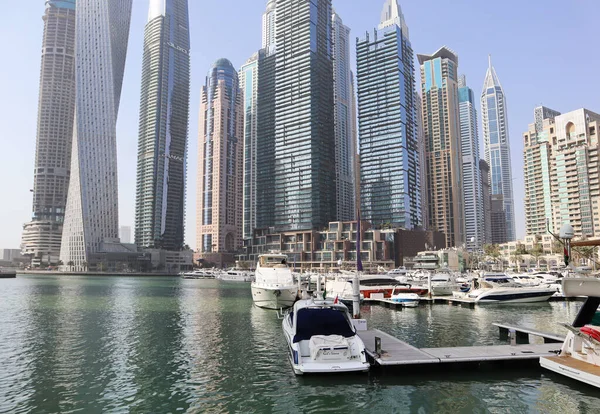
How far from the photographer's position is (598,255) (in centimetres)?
14288

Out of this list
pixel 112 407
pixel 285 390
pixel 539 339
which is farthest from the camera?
pixel 539 339

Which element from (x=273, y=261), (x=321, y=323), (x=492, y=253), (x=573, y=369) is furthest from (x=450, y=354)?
(x=492, y=253)

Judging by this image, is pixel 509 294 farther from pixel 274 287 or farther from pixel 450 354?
pixel 450 354

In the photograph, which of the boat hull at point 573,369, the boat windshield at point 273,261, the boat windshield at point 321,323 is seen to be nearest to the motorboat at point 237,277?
the boat windshield at point 273,261

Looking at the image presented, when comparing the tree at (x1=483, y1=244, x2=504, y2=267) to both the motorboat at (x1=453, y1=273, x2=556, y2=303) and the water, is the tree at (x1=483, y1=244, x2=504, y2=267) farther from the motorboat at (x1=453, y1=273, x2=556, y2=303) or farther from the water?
the water

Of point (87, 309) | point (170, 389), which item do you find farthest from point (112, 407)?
point (87, 309)

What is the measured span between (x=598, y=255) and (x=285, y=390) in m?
161

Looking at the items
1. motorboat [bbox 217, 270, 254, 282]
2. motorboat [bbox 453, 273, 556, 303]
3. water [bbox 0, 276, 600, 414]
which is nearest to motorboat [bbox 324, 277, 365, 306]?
motorboat [bbox 453, 273, 556, 303]

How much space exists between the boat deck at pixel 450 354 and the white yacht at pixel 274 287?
86.2 feet

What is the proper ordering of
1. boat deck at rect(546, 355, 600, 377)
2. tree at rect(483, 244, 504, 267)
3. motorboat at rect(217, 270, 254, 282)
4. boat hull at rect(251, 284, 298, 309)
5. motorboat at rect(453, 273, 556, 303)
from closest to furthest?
boat deck at rect(546, 355, 600, 377)
boat hull at rect(251, 284, 298, 309)
motorboat at rect(453, 273, 556, 303)
motorboat at rect(217, 270, 254, 282)
tree at rect(483, 244, 504, 267)

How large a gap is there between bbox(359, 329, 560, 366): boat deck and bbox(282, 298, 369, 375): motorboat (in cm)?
160

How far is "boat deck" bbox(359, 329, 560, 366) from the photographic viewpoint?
20.1m

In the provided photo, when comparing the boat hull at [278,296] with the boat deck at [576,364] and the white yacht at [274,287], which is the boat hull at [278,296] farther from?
the boat deck at [576,364]

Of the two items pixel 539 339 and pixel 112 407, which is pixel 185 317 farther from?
pixel 539 339
